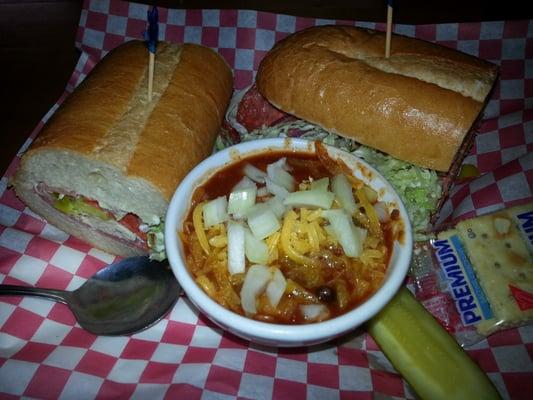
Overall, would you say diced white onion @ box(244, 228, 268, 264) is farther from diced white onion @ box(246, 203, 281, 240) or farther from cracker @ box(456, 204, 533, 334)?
cracker @ box(456, 204, 533, 334)

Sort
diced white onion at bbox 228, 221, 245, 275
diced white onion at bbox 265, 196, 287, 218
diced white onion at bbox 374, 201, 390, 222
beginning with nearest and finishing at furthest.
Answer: diced white onion at bbox 228, 221, 245, 275, diced white onion at bbox 265, 196, 287, 218, diced white onion at bbox 374, 201, 390, 222

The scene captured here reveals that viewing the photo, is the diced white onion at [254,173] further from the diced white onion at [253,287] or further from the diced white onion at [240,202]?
the diced white onion at [253,287]

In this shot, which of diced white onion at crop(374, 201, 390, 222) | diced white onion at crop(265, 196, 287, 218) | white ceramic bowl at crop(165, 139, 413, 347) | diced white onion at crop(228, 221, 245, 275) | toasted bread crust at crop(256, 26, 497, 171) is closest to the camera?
white ceramic bowl at crop(165, 139, 413, 347)

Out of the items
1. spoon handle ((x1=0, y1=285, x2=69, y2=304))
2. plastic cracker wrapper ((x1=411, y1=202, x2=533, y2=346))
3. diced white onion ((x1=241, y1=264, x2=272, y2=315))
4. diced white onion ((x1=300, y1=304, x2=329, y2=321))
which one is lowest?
plastic cracker wrapper ((x1=411, y1=202, x2=533, y2=346))

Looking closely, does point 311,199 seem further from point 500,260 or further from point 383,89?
point 500,260

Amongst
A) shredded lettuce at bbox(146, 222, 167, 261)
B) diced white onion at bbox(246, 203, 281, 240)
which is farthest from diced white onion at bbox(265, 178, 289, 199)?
shredded lettuce at bbox(146, 222, 167, 261)

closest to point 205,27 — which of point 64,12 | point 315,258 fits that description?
point 64,12

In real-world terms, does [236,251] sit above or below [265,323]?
above

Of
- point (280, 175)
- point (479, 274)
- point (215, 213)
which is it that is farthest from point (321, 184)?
point (479, 274)
